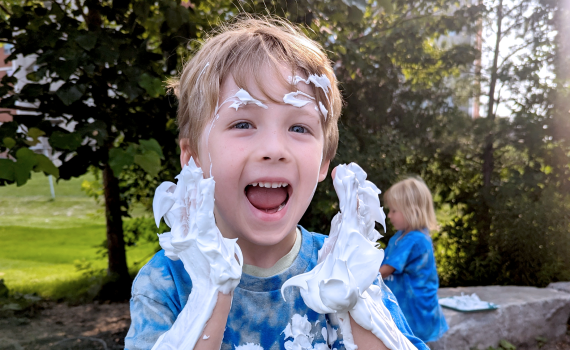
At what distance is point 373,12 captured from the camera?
15.3 ft

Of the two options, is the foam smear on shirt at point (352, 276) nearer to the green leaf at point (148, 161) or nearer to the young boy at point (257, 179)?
the young boy at point (257, 179)

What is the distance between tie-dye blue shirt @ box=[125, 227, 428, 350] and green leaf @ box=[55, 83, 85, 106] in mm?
1481

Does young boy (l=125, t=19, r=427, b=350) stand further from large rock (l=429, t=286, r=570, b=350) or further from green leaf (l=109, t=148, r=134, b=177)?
large rock (l=429, t=286, r=570, b=350)

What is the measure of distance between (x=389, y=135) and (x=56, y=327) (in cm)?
343

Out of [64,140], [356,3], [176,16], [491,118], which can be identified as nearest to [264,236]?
[356,3]

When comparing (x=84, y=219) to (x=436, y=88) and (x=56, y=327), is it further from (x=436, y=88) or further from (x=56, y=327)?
(x=436, y=88)

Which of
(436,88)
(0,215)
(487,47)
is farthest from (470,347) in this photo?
(0,215)

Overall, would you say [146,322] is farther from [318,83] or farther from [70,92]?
[70,92]

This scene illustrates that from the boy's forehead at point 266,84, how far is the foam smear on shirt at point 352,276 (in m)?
0.24

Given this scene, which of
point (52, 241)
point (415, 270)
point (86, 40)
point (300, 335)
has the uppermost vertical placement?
point (86, 40)

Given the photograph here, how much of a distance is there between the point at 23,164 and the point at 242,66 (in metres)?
1.45

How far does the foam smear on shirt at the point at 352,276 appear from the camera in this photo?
1.00 metres

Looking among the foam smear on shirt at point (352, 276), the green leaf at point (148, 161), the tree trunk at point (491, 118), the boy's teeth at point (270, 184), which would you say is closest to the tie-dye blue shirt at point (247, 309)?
the foam smear on shirt at point (352, 276)

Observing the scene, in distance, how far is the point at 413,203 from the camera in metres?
3.44
